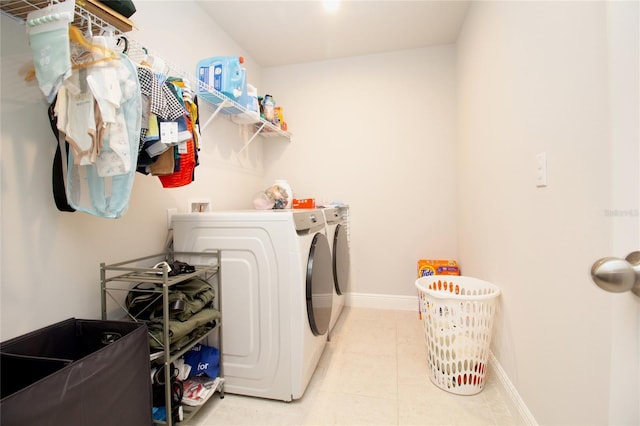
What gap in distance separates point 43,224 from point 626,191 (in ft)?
5.80

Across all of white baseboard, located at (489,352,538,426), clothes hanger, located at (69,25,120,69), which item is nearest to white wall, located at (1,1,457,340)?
clothes hanger, located at (69,25,120,69)

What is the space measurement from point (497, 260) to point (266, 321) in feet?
4.36

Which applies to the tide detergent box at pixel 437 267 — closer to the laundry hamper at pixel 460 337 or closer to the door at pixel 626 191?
the laundry hamper at pixel 460 337

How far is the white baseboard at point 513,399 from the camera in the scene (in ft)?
4.08

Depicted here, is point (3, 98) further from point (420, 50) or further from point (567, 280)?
point (420, 50)

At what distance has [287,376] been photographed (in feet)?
4.81

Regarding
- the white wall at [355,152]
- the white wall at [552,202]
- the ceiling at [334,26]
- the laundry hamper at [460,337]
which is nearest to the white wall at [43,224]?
the white wall at [355,152]

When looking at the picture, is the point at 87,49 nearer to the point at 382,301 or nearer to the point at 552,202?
the point at 552,202

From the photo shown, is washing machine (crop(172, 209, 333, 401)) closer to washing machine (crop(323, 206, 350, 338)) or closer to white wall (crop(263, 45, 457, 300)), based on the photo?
washing machine (crop(323, 206, 350, 338))

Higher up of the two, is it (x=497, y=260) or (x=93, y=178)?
(x=93, y=178)

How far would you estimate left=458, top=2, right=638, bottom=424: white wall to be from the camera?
0.80m

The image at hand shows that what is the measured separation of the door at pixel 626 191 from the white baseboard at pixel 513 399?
0.90 m

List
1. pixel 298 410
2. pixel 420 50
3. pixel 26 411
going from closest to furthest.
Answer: pixel 26 411 < pixel 298 410 < pixel 420 50

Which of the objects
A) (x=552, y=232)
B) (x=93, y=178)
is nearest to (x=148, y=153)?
(x=93, y=178)
